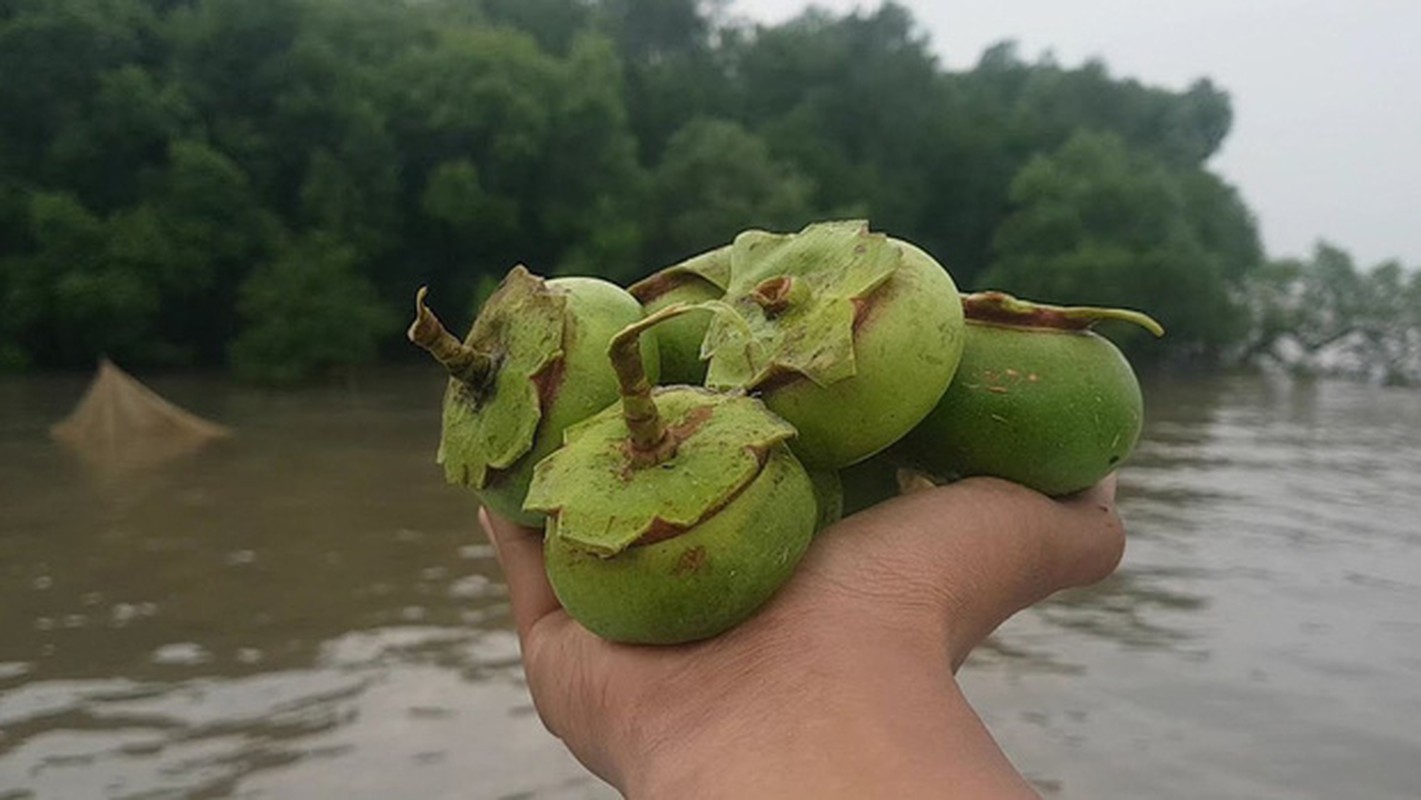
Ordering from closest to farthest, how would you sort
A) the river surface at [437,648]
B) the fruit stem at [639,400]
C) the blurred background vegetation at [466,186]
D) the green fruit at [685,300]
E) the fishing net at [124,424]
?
the fruit stem at [639,400] → the green fruit at [685,300] → the river surface at [437,648] → the fishing net at [124,424] → the blurred background vegetation at [466,186]

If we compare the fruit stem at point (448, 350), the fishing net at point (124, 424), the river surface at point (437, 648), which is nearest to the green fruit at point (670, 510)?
the fruit stem at point (448, 350)

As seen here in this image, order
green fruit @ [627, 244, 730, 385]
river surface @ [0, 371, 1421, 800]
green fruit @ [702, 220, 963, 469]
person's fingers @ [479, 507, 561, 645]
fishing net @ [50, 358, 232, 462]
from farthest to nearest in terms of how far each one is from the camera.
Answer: fishing net @ [50, 358, 232, 462] < river surface @ [0, 371, 1421, 800] < person's fingers @ [479, 507, 561, 645] < green fruit @ [627, 244, 730, 385] < green fruit @ [702, 220, 963, 469]

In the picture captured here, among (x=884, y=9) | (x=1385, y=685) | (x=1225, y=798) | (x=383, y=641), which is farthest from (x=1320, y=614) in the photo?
(x=884, y=9)

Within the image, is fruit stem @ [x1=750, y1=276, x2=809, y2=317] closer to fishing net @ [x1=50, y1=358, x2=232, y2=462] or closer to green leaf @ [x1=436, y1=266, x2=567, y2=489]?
green leaf @ [x1=436, y1=266, x2=567, y2=489]

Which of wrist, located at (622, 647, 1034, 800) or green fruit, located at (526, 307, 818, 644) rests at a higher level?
green fruit, located at (526, 307, 818, 644)

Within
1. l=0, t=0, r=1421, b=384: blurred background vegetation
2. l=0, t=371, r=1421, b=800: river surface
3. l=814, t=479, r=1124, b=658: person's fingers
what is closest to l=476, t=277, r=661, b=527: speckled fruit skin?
l=814, t=479, r=1124, b=658: person's fingers

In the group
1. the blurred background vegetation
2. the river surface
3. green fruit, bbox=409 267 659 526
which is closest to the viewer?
green fruit, bbox=409 267 659 526

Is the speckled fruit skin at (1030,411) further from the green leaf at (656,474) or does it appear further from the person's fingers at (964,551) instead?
the green leaf at (656,474)

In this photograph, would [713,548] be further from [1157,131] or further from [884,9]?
[1157,131]
